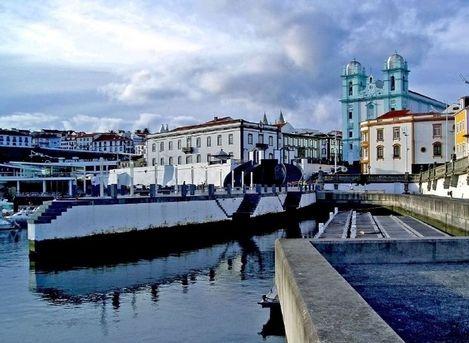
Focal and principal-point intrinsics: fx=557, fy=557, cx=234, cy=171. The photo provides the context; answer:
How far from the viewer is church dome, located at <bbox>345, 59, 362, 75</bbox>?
10219cm

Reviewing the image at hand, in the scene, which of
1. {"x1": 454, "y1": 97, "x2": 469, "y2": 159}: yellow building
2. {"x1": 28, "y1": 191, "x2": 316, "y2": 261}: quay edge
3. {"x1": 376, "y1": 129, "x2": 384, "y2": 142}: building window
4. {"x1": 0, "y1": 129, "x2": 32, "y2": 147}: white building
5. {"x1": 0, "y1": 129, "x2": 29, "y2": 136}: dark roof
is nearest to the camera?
{"x1": 28, "y1": 191, "x2": 316, "y2": 261}: quay edge

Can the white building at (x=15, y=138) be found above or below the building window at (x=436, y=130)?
above

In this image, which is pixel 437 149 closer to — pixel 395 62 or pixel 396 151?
pixel 396 151

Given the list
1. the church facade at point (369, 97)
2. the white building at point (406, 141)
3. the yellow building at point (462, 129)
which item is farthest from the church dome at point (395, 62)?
the yellow building at point (462, 129)

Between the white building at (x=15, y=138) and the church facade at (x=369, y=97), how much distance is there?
85.0 meters

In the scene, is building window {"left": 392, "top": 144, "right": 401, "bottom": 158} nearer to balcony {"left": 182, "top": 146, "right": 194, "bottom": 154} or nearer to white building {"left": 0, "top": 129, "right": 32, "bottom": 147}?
balcony {"left": 182, "top": 146, "right": 194, "bottom": 154}

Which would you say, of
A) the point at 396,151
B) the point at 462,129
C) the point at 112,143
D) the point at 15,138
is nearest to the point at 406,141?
the point at 396,151

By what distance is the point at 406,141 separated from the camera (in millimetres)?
76125

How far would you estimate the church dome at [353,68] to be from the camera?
10219 centimetres

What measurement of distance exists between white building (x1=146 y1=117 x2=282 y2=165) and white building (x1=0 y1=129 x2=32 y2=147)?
211ft

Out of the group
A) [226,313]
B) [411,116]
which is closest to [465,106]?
[411,116]

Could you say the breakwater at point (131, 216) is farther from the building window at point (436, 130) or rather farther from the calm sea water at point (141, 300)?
the building window at point (436, 130)

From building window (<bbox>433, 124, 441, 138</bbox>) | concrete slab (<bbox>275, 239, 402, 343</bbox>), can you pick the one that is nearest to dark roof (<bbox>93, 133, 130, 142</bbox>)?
building window (<bbox>433, 124, 441, 138</bbox>)

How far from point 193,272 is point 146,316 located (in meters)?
7.84
